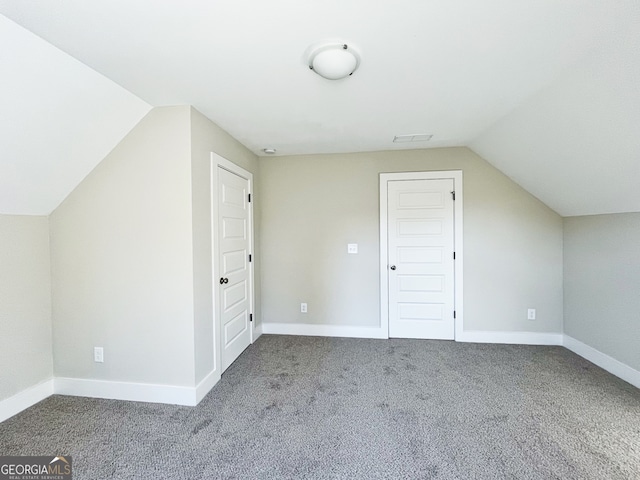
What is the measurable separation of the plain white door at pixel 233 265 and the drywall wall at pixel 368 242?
0.51 metres

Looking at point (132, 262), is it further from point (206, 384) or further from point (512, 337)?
point (512, 337)

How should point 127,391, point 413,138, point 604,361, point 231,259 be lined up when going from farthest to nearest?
point 413,138 → point 231,259 → point 604,361 → point 127,391

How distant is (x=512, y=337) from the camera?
3.30 m

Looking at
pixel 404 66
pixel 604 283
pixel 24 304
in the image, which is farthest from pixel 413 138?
pixel 24 304

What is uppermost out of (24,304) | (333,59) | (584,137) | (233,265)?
(333,59)

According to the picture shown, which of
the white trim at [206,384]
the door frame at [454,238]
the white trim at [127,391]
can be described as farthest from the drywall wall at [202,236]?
the door frame at [454,238]

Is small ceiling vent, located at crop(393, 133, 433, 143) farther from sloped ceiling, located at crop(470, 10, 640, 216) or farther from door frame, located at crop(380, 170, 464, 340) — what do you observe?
sloped ceiling, located at crop(470, 10, 640, 216)

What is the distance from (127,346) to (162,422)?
684 mm

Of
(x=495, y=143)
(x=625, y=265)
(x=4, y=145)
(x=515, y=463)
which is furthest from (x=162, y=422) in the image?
(x=625, y=265)

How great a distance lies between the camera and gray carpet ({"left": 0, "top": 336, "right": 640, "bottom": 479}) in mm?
1603

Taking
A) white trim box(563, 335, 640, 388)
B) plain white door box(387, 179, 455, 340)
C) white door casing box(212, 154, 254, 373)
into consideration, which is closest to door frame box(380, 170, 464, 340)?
plain white door box(387, 179, 455, 340)
